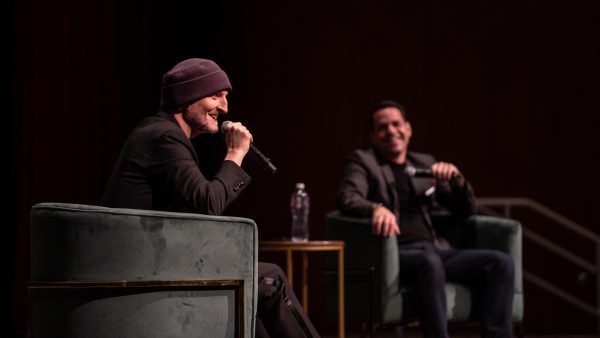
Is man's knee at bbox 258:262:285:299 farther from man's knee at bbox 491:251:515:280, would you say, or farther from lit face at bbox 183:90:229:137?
man's knee at bbox 491:251:515:280

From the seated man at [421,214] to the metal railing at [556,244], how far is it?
1420 millimetres

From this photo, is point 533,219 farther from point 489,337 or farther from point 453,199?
point 489,337

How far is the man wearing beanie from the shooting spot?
2123 millimetres

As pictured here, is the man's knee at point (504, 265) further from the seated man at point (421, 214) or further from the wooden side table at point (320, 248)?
the wooden side table at point (320, 248)

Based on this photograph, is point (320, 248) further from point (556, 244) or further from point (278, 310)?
point (556, 244)

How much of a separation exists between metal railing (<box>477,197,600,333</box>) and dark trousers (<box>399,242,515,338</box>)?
1.75 meters

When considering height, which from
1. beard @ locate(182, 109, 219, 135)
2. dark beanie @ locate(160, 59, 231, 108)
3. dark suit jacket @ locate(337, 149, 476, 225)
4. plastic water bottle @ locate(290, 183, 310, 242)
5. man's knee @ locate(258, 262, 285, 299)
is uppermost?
dark beanie @ locate(160, 59, 231, 108)

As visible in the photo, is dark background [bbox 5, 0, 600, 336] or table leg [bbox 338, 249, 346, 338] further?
dark background [bbox 5, 0, 600, 336]

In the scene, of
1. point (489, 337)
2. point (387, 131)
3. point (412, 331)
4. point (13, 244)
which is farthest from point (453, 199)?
point (13, 244)

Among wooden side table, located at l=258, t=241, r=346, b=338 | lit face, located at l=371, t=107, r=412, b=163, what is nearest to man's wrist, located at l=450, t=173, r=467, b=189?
lit face, located at l=371, t=107, r=412, b=163

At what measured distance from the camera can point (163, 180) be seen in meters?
2.16

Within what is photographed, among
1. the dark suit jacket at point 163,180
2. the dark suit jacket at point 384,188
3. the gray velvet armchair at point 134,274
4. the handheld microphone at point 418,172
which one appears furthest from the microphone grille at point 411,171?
the gray velvet armchair at point 134,274

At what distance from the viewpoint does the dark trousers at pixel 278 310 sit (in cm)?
221

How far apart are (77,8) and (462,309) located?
7.64ft
